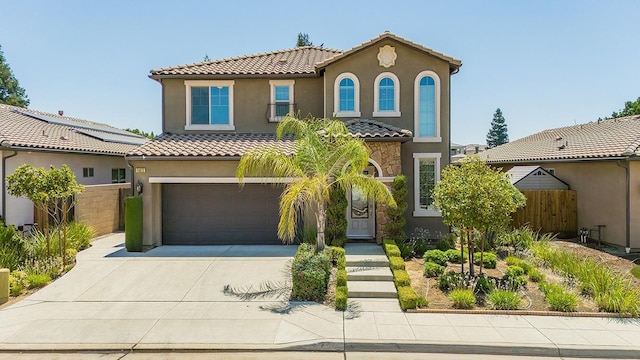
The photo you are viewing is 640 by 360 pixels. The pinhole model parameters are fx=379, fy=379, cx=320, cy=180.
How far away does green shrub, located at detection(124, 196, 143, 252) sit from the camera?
12727 mm

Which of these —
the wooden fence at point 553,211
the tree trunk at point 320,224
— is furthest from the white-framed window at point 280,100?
the wooden fence at point 553,211

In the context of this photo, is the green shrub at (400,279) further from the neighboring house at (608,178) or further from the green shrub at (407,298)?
the neighboring house at (608,178)

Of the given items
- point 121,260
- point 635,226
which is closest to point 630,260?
point 635,226

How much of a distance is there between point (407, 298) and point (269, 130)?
9.62 meters

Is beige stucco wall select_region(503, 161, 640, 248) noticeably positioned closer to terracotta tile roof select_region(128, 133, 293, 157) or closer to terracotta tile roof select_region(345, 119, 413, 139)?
terracotta tile roof select_region(345, 119, 413, 139)

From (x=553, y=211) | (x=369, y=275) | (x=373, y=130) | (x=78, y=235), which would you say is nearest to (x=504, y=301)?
(x=369, y=275)

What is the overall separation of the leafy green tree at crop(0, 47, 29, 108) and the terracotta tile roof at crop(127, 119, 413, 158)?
47459mm

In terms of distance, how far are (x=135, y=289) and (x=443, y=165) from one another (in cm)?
1114

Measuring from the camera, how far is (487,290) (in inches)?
363

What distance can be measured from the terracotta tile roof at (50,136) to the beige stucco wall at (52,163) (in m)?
0.40

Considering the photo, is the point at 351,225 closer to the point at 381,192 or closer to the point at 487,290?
the point at 381,192

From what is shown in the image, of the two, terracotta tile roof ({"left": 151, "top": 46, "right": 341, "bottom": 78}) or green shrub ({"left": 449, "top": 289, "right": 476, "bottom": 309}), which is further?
terracotta tile roof ({"left": 151, "top": 46, "right": 341, "bottom": 78})

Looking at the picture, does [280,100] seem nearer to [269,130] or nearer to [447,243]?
[269,130]

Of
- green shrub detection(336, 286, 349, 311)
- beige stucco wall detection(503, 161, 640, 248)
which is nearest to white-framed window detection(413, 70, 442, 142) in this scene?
beige stucco wall detection(503, 161, 640, 248)
